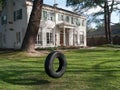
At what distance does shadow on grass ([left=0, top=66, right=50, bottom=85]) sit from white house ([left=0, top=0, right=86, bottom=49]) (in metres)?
23.5

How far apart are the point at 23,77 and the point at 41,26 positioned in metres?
25.8

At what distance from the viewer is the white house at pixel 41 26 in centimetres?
3606

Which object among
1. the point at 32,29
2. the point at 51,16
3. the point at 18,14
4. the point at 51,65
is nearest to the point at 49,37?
the point at 51,16

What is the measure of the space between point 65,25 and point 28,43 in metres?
17.7

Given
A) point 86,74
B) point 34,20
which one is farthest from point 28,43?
point 86,74

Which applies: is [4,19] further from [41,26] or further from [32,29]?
[32,29]

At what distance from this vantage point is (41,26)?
36281mm

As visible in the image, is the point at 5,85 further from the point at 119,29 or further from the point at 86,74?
the point at 119,29

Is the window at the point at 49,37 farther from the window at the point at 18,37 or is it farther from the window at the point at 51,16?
the window at the point at 18,37

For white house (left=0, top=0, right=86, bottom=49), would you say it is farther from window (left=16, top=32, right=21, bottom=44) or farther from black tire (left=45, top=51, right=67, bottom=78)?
black tire (left=45, top=51, right=67, bottom=78)

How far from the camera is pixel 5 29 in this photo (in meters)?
40.3

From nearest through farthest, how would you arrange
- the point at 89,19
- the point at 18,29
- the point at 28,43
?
the point at 28,43, the point at 18,29, the point at 89,19

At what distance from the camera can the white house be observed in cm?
3606

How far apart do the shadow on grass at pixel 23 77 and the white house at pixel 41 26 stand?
23464mm
